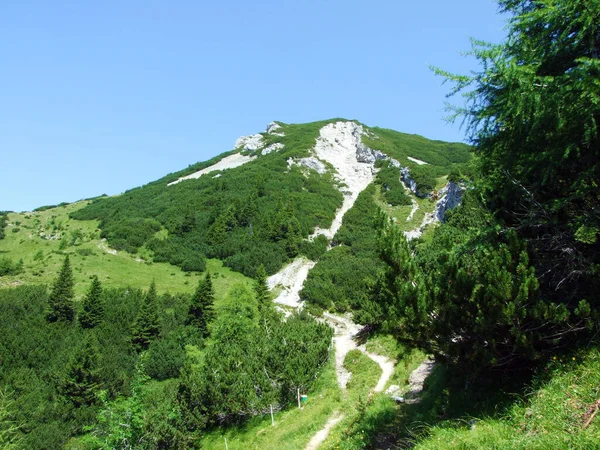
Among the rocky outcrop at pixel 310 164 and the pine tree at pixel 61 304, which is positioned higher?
the rocky outcrop at pixel 310 164

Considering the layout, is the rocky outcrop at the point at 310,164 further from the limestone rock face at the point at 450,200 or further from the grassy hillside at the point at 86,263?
the grassy hillside at the point at 86,263

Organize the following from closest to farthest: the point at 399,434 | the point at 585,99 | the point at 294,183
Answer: the point at 585,99 < the point at 399,434 < the point at 294,183

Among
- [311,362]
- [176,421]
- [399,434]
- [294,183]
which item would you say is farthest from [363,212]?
[399,434]

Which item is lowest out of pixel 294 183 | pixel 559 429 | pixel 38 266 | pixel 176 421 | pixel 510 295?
pixel 176 421

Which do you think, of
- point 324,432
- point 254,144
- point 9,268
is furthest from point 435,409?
point 254,144

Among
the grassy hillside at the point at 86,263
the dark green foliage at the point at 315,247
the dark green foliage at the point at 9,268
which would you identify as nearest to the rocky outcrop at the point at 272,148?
the grassy hillside at the point at 86,263

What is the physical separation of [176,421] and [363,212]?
4840cm

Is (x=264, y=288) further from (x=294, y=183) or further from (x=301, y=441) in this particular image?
(x=294, y=183)

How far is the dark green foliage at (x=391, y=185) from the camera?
67812mm

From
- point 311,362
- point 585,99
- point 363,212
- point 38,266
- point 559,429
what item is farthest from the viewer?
point 363,212

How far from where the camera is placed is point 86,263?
4697 centimetres

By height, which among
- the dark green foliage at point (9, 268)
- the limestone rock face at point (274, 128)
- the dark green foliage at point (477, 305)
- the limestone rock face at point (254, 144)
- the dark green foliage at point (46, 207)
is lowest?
the dark green foliage at point (477, 305)

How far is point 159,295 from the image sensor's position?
41188mm

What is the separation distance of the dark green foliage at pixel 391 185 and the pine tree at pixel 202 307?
41202mm
